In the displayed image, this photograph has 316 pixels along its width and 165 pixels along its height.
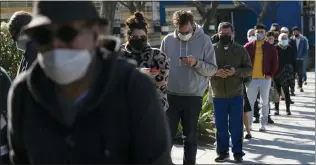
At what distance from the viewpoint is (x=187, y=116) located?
6727 millimetres

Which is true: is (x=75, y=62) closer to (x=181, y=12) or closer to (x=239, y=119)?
(x=181, y=12)

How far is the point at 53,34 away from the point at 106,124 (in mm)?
396

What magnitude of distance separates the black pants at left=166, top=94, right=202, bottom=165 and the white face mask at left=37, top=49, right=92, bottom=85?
4.41 m

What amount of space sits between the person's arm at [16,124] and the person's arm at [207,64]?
13.8ft

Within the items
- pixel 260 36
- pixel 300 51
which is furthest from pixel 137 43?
pixel 300 51

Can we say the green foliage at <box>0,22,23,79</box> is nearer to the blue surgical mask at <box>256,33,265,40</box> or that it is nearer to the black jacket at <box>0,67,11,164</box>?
the blue surgical mask at <box>256,33,265,40</box>

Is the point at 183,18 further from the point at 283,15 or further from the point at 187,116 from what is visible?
the point at 283,15

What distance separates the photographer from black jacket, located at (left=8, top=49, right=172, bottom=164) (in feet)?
7.61

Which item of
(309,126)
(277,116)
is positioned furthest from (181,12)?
(277,116)

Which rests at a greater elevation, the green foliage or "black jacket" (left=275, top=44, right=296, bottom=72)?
the green foliage

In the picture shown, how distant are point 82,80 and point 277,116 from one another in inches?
408

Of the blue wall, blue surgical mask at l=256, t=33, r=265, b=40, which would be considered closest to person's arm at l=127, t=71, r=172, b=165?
blue surgical mask at l=256, t=33, r=265, b=40

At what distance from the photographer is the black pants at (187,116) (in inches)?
264

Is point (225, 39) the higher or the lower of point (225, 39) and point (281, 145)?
the higher
